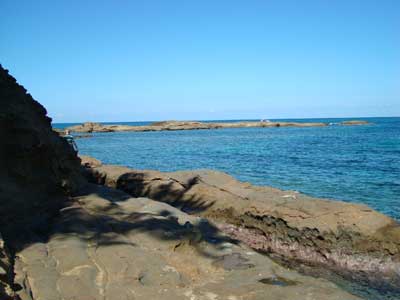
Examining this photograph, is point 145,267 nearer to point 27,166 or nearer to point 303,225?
point 27,166

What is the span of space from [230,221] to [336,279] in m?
4.23

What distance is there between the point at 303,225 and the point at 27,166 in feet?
22.6

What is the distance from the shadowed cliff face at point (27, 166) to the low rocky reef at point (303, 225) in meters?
4.85

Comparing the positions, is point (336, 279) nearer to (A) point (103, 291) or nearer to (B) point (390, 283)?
(B) point (390, 283)

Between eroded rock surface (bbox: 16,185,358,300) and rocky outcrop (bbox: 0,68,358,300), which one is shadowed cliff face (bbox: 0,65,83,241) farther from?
eroded rock surface (bbox: 16,185,358,300)

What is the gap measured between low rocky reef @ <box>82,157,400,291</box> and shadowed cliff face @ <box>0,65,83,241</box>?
191 inches

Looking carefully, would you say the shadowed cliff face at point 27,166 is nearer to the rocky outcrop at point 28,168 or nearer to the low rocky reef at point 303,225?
the rocky outcrop at point 28,168

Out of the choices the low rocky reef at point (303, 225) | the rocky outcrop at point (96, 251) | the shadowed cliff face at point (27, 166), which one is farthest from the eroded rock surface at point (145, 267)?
the low rocky reef at point (303, 225)

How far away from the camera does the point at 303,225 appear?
1082 centimetres

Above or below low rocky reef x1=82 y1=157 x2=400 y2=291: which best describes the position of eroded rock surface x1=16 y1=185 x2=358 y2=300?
above

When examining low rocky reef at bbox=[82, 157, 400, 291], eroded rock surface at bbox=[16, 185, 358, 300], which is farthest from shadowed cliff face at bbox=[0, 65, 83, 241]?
low rocky reef at bbox=[82, 157, 400, 291]

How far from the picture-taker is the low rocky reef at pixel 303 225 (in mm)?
9641

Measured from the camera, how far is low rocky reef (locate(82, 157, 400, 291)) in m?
9.64

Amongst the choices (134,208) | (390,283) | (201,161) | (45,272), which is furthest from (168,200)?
(201,161)
